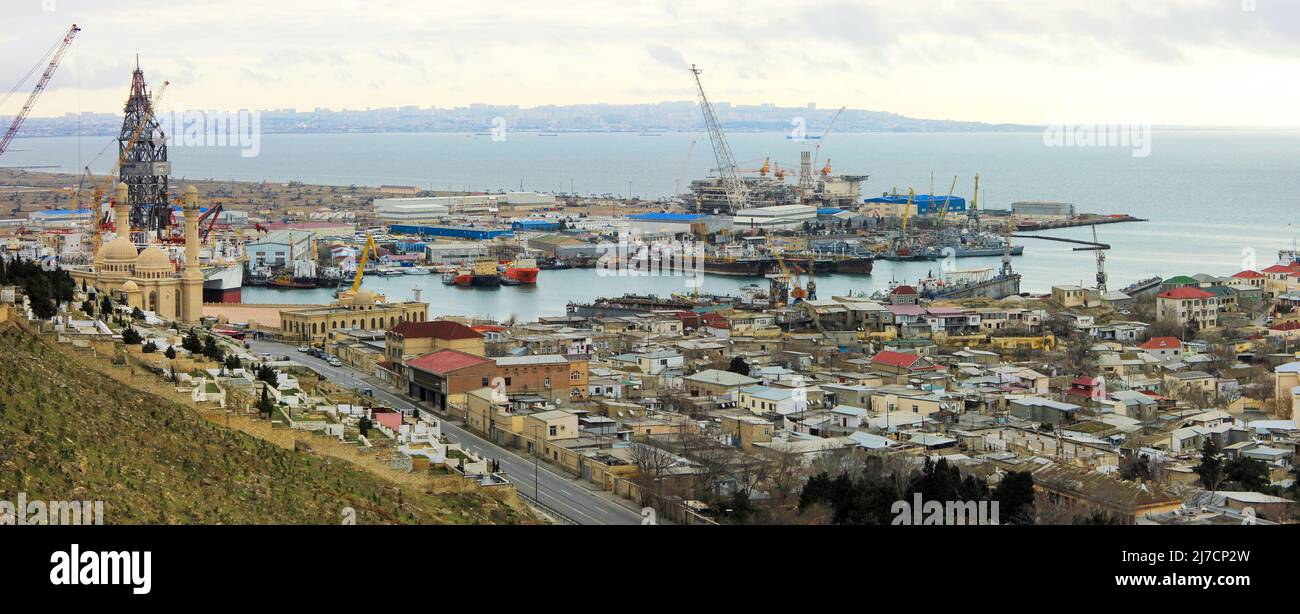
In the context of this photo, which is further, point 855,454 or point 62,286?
point 62,286

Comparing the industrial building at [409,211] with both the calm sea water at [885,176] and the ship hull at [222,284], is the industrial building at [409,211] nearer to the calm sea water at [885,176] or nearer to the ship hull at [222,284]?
the calm sea water at [885,176]

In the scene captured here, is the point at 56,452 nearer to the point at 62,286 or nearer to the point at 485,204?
the point at 62,286

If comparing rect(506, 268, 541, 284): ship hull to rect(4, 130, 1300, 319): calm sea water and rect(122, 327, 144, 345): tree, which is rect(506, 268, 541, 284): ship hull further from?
rect(122, 327, 144, 345): tree

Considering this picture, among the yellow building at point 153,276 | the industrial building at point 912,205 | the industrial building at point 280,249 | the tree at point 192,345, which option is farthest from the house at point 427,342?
the industrial building at point 912,205

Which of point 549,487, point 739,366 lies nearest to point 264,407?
point 549,487

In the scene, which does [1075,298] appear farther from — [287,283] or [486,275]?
[287,283]

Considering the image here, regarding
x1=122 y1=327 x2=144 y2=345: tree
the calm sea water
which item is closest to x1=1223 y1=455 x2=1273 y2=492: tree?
x1=122 y1=327 x2=144 y2=345: tree
